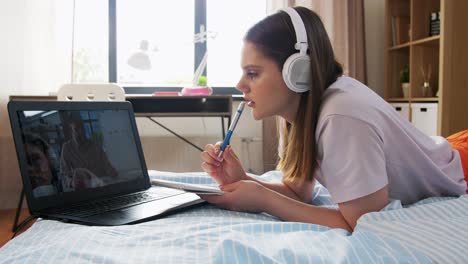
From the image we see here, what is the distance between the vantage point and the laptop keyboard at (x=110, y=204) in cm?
77

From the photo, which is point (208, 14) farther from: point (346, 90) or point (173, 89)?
point (346, 90)

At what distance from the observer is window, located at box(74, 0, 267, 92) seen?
355cm

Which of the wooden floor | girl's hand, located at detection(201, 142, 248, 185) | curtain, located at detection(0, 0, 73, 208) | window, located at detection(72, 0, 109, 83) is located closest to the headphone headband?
girl's hand, located at detection(201, 142, 248, 185)

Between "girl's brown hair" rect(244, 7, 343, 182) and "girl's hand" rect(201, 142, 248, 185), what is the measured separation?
0.46 ft

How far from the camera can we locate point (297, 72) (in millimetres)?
933

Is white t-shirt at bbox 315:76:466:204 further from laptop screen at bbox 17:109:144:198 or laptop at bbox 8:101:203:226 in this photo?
laptop screen at bbox 17:109:144:198

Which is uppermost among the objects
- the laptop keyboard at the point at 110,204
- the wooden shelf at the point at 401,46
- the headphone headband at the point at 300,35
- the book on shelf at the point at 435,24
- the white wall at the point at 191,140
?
the book on shelf at the point at 435,24

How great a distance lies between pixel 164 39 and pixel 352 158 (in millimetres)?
3058

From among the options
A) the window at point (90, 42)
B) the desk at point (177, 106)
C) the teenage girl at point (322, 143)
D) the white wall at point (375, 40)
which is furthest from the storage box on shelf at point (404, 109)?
the window at point (90, 42)

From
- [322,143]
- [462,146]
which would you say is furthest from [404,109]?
[322,143]

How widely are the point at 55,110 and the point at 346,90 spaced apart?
1.92ft

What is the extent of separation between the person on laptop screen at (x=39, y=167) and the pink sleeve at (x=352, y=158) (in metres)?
0.52

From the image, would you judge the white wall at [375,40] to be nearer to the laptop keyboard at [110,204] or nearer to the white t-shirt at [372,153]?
the white t-shirt at [372,153]

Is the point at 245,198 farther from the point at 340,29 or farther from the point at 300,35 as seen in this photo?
the point at 340,29
